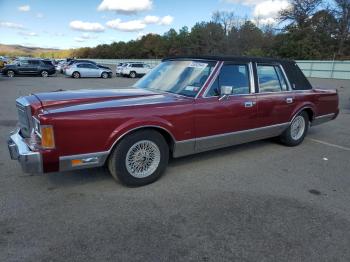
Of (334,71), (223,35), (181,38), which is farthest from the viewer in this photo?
(181,38)

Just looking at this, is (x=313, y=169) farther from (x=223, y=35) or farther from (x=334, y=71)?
(x=223, y=35)

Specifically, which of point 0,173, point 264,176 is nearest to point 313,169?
point 264,176

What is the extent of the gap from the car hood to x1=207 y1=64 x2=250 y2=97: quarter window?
64 centimetres

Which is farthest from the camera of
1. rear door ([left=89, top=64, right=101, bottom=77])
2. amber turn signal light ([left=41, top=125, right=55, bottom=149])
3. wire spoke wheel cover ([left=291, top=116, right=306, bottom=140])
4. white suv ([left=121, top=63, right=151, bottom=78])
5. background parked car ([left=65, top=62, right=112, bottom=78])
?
white suv ([left=121, top=63, right=151, bottom=78])

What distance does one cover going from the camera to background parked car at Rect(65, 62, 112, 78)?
→ 101 ft

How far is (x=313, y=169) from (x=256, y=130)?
1126 millimetres

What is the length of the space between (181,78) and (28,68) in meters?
28.1

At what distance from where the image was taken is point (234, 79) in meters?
5.53

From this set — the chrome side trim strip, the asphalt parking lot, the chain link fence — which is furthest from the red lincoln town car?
the chain link fence

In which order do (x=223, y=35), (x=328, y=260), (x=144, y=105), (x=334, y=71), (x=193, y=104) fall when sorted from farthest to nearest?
(x=223, y=35), (x=334, y=71), (x=193, y=104), (x=144, y=105), (x=328, y=260)

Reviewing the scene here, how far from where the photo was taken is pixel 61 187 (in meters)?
4.46

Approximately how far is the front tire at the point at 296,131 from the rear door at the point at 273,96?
32cm

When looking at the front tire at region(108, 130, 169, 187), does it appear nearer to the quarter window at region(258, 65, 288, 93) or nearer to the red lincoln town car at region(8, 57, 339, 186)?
the red lincoln town car at region(8, 57, 339, 186)

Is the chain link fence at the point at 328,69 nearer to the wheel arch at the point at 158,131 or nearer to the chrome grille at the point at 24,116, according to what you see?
the wheel arch at the point at 158,131
